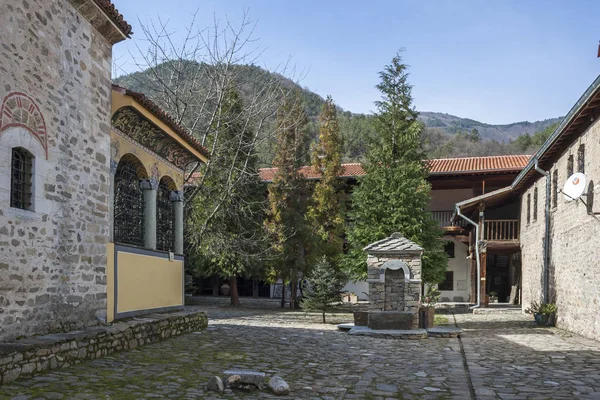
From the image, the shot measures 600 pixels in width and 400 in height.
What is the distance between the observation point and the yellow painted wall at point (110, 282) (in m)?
8.74

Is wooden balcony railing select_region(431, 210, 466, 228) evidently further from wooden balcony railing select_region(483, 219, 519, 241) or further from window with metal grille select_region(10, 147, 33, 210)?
window with metal grille select_region(10, 147, 33, 210)

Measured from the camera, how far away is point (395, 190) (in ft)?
65.4

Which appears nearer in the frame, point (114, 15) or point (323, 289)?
point (114, 15)

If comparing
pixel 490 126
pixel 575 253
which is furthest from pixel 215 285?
pixel 490 126

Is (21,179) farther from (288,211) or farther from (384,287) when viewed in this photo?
(288,211)

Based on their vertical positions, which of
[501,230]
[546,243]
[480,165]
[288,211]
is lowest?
[546,243]

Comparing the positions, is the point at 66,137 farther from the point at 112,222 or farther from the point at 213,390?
the point at 213,390

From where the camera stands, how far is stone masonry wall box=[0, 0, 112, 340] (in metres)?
6.43

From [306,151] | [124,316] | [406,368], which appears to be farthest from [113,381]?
[306,151]

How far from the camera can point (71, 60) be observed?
25.5 ft

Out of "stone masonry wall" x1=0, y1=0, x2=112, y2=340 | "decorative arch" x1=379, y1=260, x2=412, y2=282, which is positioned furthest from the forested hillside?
"stone masonry wall" x1=0, y1=0, x2=112, y2=340

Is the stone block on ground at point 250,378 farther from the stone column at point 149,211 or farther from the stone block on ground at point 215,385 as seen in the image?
the stone column at point 149,211

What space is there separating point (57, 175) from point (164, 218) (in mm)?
4736

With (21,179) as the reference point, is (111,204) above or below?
below
